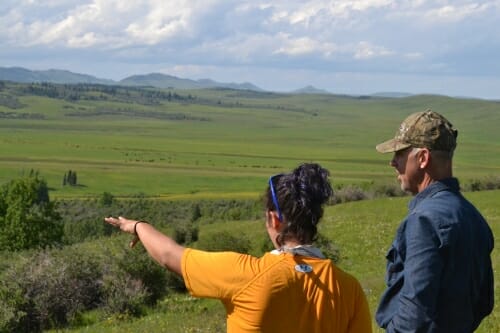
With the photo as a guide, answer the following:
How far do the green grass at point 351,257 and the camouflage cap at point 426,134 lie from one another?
557 centimetres

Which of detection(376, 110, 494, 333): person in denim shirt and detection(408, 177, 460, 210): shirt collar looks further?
detection(408, 177, 460, 210): shirt collar

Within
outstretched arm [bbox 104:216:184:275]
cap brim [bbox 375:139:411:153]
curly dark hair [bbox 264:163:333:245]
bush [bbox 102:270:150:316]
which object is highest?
cap brim [bbox 375:139:411:153]

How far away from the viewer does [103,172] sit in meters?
121

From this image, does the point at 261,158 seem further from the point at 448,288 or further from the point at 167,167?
the point at 448,288

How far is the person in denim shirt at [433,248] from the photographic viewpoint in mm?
4160

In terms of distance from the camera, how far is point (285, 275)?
12.2ft

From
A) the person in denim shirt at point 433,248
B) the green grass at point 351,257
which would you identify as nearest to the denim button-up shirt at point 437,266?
the person in denim shirt at point 433,248

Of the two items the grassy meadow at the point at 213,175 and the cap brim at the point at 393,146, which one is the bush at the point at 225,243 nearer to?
the grassy meadow at the point at 213,175

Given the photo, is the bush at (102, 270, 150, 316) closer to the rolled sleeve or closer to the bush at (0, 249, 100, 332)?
the bush at (0, 249, 100, 332)

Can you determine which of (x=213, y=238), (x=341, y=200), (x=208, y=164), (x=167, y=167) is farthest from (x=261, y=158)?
(x=213, y=238)

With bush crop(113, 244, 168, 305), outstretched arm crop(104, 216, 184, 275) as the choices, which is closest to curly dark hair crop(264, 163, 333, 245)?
outstretched arm crop(104, 216, 184, 275)

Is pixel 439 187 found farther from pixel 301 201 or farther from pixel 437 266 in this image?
pixel 301 201

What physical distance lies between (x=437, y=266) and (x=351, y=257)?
21.6 meters

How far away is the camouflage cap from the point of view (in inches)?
173
